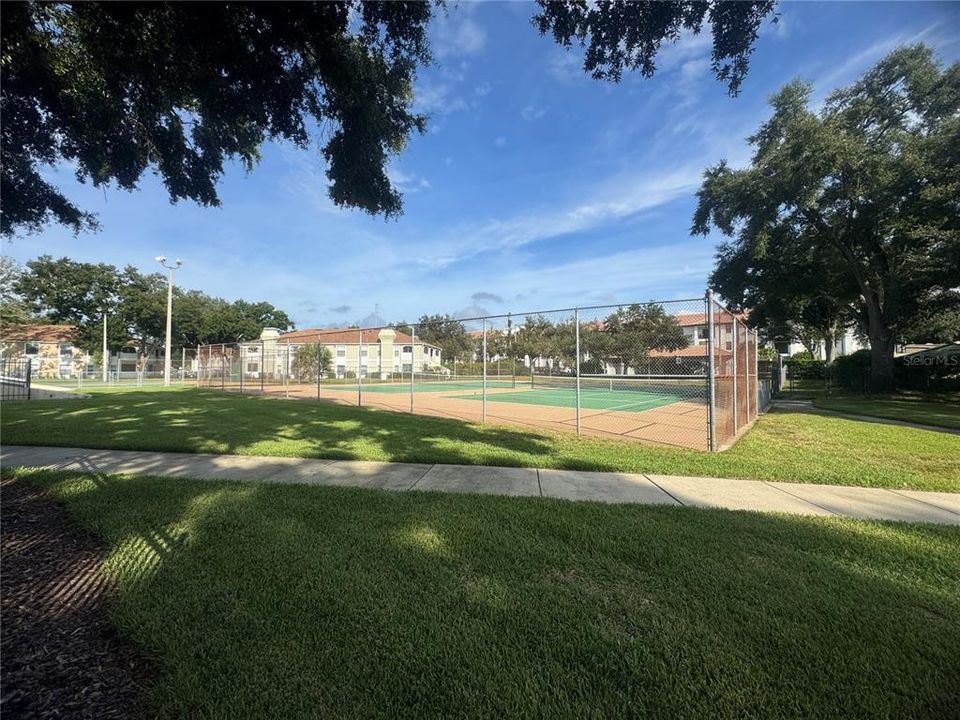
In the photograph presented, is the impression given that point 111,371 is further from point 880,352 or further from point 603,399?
point 880,352

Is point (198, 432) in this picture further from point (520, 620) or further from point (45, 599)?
point (520, 620)

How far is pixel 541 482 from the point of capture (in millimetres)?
5410

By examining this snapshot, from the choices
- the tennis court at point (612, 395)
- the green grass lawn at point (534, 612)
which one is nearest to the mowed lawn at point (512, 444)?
the green grass lawn at point (534, 612)

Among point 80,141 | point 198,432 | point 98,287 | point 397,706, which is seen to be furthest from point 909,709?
point 98,287

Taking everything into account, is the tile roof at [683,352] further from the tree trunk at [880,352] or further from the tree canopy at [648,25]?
the tree trunk at [880,352]

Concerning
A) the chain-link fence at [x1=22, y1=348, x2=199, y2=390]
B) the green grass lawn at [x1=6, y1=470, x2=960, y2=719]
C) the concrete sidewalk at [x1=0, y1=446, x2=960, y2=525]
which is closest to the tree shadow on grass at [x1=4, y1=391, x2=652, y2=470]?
the concrete sidewalk at [x1=0, y1=446, x2=960, y2=525]

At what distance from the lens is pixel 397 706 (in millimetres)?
1864

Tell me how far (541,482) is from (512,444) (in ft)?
8.29

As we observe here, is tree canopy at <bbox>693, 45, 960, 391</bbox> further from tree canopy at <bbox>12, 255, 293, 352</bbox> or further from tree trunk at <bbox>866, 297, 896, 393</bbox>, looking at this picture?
tree canopy at <bbox>12, 255, 293, 352</bbox>

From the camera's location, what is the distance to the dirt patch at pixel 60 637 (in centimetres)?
195

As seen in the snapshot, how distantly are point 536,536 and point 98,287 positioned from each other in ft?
211

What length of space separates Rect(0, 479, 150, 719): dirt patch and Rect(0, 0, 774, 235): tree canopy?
167 inches

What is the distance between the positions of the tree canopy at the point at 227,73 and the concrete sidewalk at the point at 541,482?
11.7 feet

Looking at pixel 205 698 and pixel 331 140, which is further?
pixel 331 140
